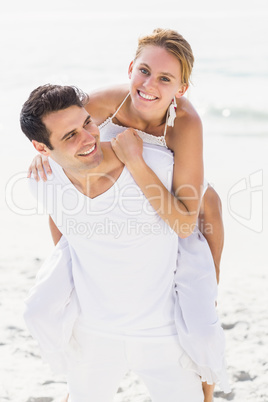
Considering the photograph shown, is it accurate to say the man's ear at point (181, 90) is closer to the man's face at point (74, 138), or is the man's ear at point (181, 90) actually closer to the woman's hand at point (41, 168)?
the man's face at point (74, 138)

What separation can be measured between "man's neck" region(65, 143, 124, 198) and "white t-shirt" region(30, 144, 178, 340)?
30 millimetres

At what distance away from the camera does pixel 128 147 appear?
2328mm

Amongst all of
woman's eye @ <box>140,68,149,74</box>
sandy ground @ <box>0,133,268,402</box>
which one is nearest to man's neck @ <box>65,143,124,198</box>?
woman's eye @ <box>140,68,149,74</box>

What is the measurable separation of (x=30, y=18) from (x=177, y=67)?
78.3 feet

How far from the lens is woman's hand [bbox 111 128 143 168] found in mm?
2293

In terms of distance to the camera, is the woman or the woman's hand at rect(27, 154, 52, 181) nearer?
the woman

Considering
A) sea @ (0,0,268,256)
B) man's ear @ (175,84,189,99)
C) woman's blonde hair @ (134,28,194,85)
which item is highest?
sea @ (0,0,268,256)

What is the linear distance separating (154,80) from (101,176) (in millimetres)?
539

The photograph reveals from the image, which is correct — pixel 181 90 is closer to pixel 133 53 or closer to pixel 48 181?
pixel 133 53

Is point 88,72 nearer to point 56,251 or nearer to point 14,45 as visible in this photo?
point 14,45

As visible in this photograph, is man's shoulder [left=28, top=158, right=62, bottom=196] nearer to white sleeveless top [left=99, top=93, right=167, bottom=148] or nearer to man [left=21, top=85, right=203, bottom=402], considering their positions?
man [left=21, top=85, right=203, bottom=402]

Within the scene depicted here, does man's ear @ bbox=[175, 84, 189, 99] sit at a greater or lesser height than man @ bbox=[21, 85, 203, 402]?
greater

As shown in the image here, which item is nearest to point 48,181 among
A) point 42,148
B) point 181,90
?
point 42,148

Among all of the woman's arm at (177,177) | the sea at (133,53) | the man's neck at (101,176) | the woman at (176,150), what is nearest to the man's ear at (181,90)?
the woman at (176,150)
